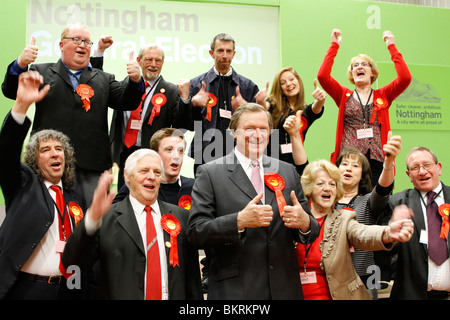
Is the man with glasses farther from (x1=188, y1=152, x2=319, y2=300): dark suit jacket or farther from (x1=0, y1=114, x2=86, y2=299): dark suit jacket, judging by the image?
(x1=188, y1=152, x2=319, y2=300): dark suit jacket

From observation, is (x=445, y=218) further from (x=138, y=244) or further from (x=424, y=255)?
(x=138, y=244)

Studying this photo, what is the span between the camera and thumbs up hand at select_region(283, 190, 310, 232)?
2436mm

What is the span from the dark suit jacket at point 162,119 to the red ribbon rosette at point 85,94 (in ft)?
1.88

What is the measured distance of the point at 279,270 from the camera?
251 centimetres

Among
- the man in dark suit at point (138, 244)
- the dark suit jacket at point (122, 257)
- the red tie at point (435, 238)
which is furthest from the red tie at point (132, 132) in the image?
the red tie at point (435, 238)

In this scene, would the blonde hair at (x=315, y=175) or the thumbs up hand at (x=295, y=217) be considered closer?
the thumbs up hand at (x=295, y=217)

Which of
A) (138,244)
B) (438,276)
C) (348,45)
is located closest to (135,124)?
(138,244)

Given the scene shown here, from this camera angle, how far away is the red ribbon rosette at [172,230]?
8.20 ft

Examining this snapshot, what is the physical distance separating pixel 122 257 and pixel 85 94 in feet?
4.76

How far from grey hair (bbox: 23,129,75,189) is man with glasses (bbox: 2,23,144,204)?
30cm

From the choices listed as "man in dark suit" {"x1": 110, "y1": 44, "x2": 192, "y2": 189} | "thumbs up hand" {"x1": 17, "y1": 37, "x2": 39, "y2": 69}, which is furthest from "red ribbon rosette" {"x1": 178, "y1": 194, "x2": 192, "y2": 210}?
"thumbs up hand" {"x1": 17, "y1": 37, "x2": 39, "y2": 69}

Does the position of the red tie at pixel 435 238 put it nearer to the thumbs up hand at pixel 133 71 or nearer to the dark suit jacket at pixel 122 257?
the dark suit jacket at pixel 122 257
